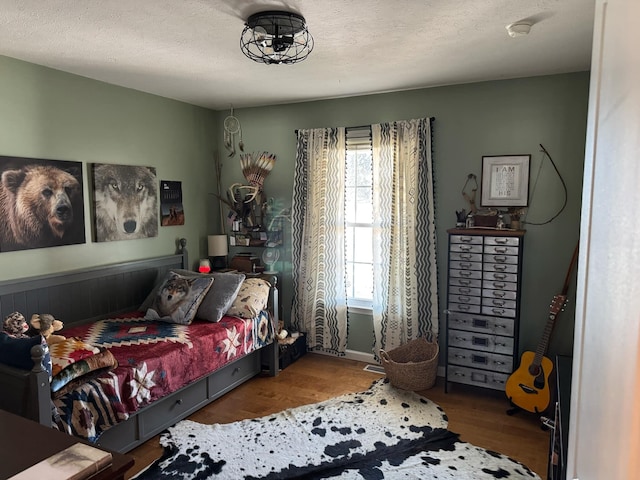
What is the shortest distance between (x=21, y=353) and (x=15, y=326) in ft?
2.12

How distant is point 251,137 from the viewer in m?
4.53

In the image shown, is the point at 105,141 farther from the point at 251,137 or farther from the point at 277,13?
the point at 277,13

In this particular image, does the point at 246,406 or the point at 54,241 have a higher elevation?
the point at 54,241

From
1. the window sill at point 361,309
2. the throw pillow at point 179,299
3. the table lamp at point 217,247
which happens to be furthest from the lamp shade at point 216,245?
the window sill at point 361,309

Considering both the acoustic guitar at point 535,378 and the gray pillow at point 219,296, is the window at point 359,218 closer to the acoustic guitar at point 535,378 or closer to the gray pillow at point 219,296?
the gray pillow at point 219,296

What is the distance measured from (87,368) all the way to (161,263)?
173 cm

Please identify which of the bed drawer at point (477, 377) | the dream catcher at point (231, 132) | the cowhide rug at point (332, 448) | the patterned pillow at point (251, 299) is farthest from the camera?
the dream catcher at point (231, 132)

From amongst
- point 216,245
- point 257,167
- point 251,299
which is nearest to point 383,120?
point 257,167

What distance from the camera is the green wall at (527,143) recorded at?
128 inches

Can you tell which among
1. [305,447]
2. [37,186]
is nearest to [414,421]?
[305,447]

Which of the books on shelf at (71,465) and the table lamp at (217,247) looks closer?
the books on shelf at (71,465)

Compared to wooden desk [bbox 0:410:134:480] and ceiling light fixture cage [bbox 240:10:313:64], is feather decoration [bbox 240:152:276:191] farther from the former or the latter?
wooden desk [bbox 0:410:134:480]

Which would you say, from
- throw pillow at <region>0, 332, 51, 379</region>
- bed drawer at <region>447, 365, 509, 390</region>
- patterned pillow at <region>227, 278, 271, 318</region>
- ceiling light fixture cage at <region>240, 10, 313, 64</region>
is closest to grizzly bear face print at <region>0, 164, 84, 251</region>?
throw pillow at <region>0, 332, 51, 379</region>

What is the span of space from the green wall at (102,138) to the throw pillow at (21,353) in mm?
888
